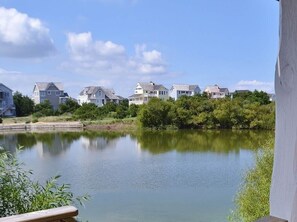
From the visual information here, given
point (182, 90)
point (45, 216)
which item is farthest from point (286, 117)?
point (182, 90)

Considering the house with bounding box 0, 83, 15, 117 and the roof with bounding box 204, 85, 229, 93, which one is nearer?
the house with bounding box 0, 83, 15, 117

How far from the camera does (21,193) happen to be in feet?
5.77

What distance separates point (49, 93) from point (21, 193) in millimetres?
42516

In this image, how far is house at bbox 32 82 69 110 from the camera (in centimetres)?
4180

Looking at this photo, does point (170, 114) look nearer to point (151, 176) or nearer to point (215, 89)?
point (151, 176)

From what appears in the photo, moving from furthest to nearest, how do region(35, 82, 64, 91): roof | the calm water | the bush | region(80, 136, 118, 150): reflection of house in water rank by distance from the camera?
region(35, 82, 64, 91): roof → the bush → region(80, 136, 118, 150): reflection of house in water → the calm water

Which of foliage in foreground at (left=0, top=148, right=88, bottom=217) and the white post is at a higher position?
the white post

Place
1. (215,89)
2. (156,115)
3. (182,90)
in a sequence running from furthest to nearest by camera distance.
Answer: (215,89) < (182,90) < (156,115)

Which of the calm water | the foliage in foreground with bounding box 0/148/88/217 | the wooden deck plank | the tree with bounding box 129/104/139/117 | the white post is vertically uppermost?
the tree with bounding box 129/104/139/117

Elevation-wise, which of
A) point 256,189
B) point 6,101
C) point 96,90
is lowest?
point 256,189

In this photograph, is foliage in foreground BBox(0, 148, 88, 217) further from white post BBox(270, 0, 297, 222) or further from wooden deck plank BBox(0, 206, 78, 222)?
→ white post BBox(270, 0, 297, 222)

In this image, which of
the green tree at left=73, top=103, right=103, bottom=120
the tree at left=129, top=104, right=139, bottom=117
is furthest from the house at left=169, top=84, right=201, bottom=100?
the green tree at left=73, top=103, right=103, bottom=120

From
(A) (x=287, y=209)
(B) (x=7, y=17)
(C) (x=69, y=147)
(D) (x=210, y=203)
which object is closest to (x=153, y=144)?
(C) (x=69, y=147)

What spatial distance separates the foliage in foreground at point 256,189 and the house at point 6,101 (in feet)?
95.0
